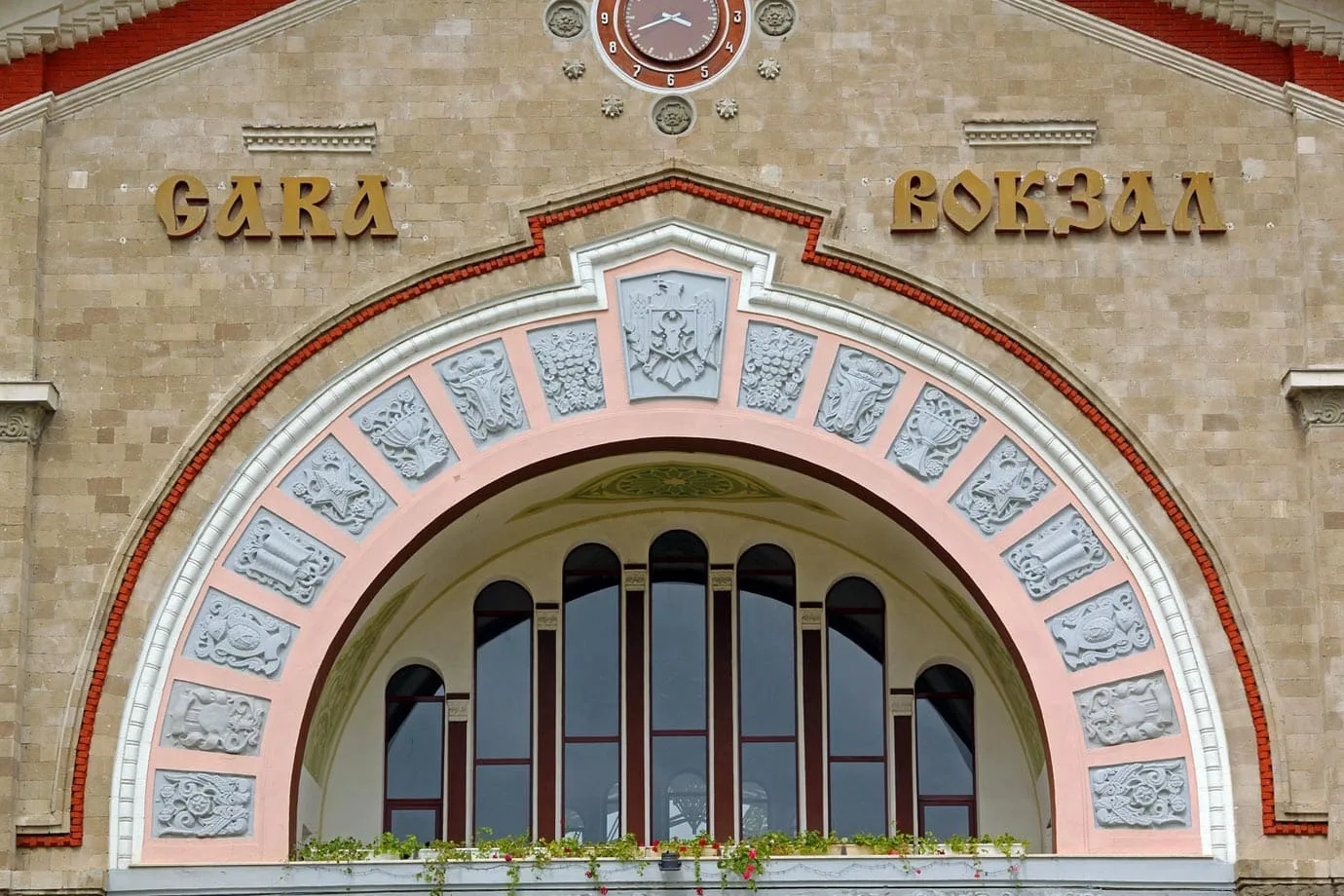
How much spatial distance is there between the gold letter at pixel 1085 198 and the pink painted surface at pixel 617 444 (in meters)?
1.86

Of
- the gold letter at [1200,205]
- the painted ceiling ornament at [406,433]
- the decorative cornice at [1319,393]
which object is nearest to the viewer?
the decorative cornice at [1319,393]

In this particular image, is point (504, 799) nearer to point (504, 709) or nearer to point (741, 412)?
point (504, 709)

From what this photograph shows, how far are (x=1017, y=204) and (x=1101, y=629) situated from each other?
3.91m

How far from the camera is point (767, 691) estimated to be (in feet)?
82.1

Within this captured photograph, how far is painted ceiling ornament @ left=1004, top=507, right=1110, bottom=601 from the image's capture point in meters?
22.7

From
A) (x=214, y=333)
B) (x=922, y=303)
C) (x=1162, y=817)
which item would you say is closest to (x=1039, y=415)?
(x=922, y=303)

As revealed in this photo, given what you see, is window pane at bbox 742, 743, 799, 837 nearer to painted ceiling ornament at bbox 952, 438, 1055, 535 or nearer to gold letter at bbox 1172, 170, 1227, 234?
painted ceiling ornament at bbox 952, 438, 1055, 535

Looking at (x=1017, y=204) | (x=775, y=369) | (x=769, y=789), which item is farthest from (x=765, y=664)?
(x=1017, y=204)

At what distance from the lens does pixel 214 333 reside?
76.0ft

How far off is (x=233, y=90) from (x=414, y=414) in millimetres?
3484

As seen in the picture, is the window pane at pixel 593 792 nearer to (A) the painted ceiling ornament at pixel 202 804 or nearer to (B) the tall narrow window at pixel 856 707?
(B) the tall narrow window at pixel 856 707

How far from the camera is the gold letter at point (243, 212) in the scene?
76.8 feet

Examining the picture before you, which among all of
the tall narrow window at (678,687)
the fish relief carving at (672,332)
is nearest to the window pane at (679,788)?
the tall narrow window at (678,687)

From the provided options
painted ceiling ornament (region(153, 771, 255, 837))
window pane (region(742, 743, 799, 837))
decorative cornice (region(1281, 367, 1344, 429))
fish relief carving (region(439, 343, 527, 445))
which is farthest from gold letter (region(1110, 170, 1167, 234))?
painted ceiling ornament (region(153, 771, 255, 837))
